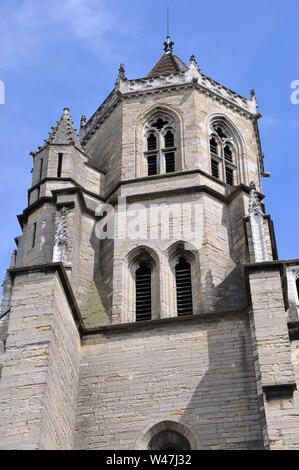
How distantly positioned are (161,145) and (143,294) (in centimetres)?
556

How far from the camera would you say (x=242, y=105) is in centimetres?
2908

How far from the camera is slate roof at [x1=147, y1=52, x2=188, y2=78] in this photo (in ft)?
101

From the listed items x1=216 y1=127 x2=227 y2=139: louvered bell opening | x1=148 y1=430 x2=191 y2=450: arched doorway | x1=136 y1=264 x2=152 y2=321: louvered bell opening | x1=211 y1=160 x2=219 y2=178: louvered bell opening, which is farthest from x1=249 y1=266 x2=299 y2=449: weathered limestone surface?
x1=216 y1=127 x2=227 y2=139: louvered bell opening

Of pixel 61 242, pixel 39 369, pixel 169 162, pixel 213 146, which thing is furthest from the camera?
pixel 213 146

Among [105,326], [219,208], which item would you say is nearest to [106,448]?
[105,326]

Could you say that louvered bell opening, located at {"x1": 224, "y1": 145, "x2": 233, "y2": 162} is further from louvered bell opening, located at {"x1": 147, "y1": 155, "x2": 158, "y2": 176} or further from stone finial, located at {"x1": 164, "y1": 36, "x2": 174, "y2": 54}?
stone finial, located at {"x1": 164, "y1": 36, "x2": 174, "y2": 54}

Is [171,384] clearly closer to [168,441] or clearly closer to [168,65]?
[168,441]

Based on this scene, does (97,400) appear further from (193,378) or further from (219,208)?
(219,208)

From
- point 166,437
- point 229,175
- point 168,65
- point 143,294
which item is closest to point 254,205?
point 143,294

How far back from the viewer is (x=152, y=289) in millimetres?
22828

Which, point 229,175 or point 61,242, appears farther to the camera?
point 229,175

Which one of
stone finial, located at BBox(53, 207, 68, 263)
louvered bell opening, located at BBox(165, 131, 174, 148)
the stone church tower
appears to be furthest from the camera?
louvered bell opening, located at BBox(165, 131, 174, 148)

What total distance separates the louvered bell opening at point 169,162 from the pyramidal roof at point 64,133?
7.72 feet

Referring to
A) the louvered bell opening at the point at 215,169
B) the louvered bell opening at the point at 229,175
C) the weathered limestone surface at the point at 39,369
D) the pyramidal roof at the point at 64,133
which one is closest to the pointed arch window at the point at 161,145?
the louvered bell opening at the point at 215,169
